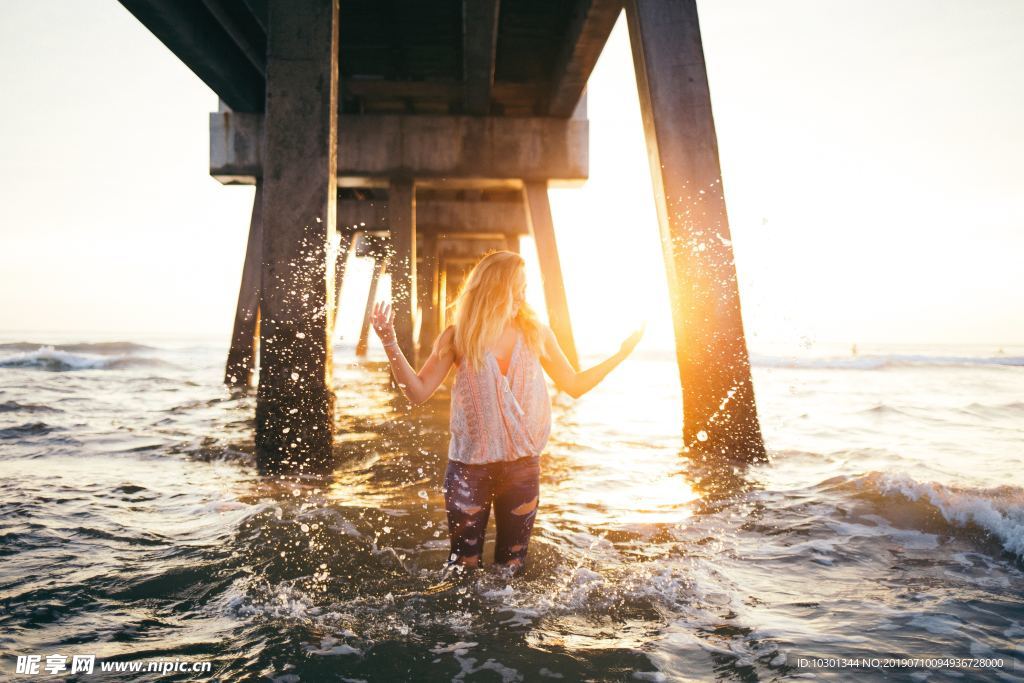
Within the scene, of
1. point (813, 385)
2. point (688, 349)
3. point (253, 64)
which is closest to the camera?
point (688, 349)

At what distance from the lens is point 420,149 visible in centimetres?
1084

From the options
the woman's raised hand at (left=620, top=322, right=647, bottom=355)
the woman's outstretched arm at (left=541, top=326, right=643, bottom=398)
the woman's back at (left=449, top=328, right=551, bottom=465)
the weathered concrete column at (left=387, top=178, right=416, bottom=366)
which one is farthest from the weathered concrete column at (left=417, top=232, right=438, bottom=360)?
the woman's back at (left=449, top=328, right=551, bottom=465)

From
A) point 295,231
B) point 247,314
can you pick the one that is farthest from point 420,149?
point 295,231

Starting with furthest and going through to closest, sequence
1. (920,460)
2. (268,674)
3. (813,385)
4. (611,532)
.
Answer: (813,385) < (920,460) < (611,532) < (268,674)

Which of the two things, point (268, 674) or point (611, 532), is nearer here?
point (268, 674)

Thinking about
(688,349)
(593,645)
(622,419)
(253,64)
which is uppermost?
(253,64)

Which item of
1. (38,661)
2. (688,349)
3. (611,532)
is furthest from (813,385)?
(38,661)

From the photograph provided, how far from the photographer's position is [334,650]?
2.19 m

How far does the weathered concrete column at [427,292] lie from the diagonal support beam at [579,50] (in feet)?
34.4

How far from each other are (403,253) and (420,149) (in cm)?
207

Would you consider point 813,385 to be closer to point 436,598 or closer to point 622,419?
point 622,419

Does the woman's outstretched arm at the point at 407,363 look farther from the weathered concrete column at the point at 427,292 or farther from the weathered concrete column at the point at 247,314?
the weathered concrete column at the point at 427,292

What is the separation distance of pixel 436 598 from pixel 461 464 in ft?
1.88

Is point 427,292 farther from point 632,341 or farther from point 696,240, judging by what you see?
point 632,341
